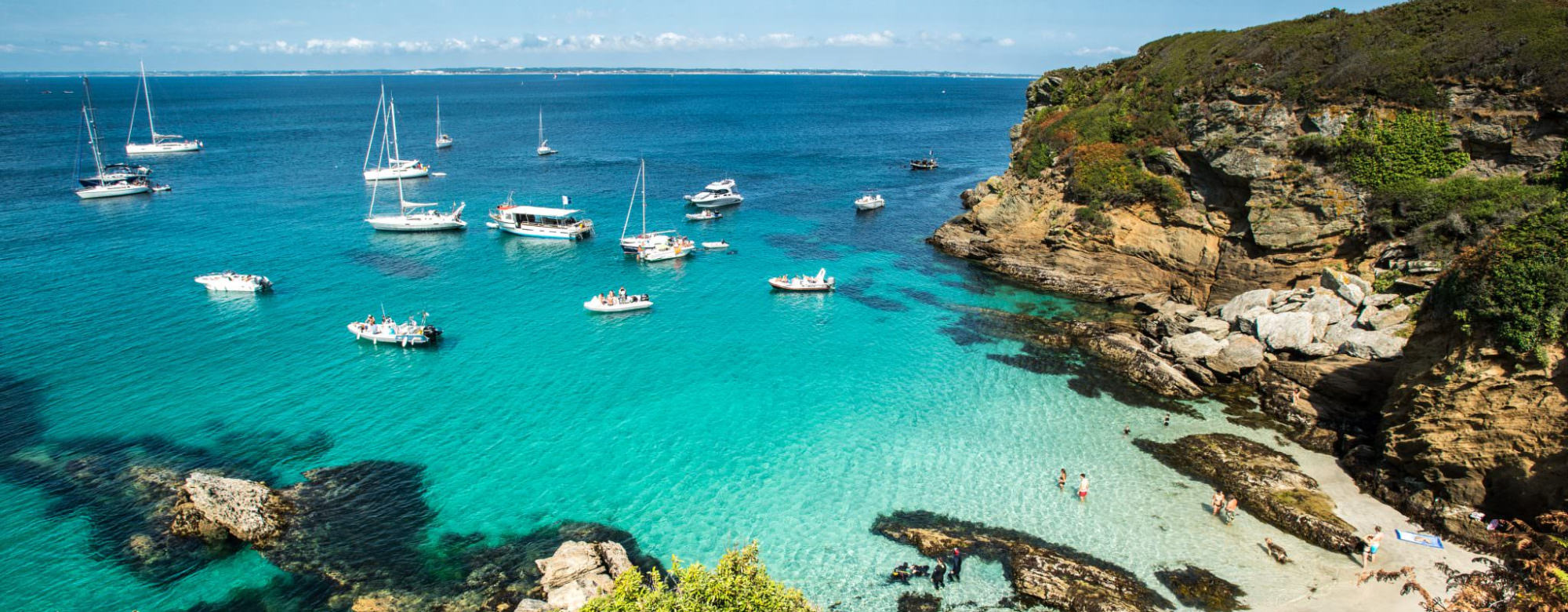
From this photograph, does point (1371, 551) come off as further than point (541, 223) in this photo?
No

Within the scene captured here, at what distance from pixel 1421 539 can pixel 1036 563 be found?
13854 mm

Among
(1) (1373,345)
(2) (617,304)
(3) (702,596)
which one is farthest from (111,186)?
(1) (1373,345)

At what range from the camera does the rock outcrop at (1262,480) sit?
26.2m

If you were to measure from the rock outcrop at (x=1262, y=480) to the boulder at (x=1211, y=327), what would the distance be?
1000 cm

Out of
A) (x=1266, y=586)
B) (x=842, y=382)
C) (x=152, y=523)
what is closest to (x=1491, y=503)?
(x=1266, y=586)

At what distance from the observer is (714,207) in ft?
260

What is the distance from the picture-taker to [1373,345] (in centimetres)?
3397

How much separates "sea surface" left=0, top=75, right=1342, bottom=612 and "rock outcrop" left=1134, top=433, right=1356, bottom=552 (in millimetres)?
922

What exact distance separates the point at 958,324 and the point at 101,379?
47.5 meters

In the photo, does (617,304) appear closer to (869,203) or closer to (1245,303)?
(869,203)

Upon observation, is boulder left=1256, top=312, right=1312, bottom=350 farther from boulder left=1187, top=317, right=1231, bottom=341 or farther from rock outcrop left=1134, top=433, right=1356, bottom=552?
rock outcrop left=1134, top=433, right=1356, bottom=552

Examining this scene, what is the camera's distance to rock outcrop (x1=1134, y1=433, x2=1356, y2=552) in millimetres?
26219

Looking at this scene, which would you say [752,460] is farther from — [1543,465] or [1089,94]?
[1089,94]

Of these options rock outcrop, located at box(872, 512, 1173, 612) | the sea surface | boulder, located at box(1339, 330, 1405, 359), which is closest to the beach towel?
the sea surface
